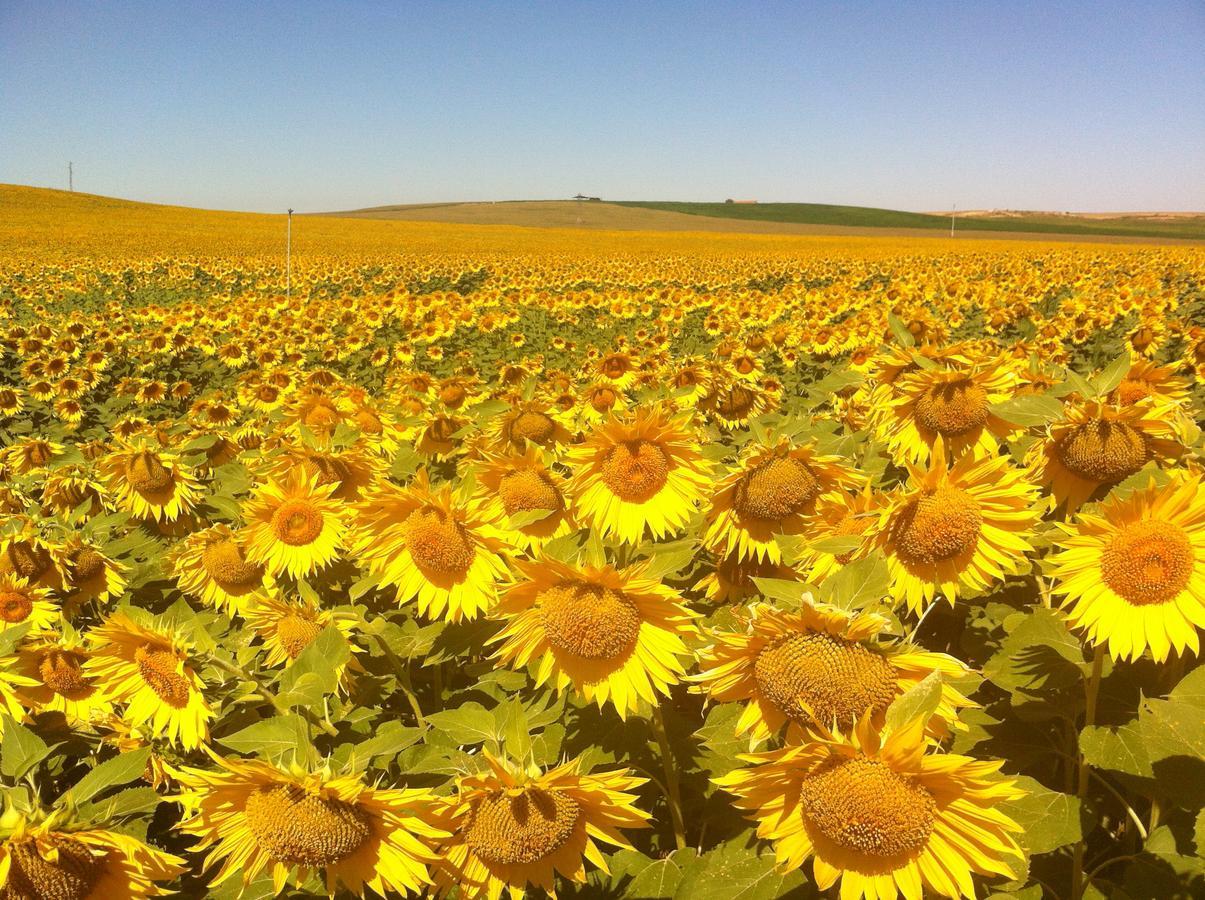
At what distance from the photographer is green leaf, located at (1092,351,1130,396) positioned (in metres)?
2.02

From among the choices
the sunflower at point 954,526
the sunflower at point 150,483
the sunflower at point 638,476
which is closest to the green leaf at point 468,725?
the sunflower at point 638,476

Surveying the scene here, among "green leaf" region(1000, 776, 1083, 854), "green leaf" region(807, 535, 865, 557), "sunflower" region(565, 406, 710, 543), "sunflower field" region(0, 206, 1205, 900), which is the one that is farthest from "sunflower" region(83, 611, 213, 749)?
"green leaf" region(1000, 776, 1083, 854)

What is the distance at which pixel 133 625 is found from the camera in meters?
2.18

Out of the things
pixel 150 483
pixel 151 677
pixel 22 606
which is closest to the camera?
pixel 151 677

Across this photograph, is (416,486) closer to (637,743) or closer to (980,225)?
(637,743)

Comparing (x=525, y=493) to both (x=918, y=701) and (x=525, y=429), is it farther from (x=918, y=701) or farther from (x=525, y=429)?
(x=918, y=701)

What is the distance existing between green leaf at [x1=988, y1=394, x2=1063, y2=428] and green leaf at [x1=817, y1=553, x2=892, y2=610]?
2.63 feet

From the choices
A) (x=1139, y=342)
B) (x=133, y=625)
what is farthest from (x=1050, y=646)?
(x=1139, y=342)

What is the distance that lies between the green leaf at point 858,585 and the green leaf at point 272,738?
1.18 m

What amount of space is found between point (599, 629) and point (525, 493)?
947mm

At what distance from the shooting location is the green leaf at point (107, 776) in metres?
1.55

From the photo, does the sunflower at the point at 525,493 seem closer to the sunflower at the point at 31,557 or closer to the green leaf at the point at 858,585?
the green leaf at the point at 858,585

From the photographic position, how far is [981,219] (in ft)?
399

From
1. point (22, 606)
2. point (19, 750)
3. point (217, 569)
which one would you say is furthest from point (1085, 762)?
point (22, 606)
